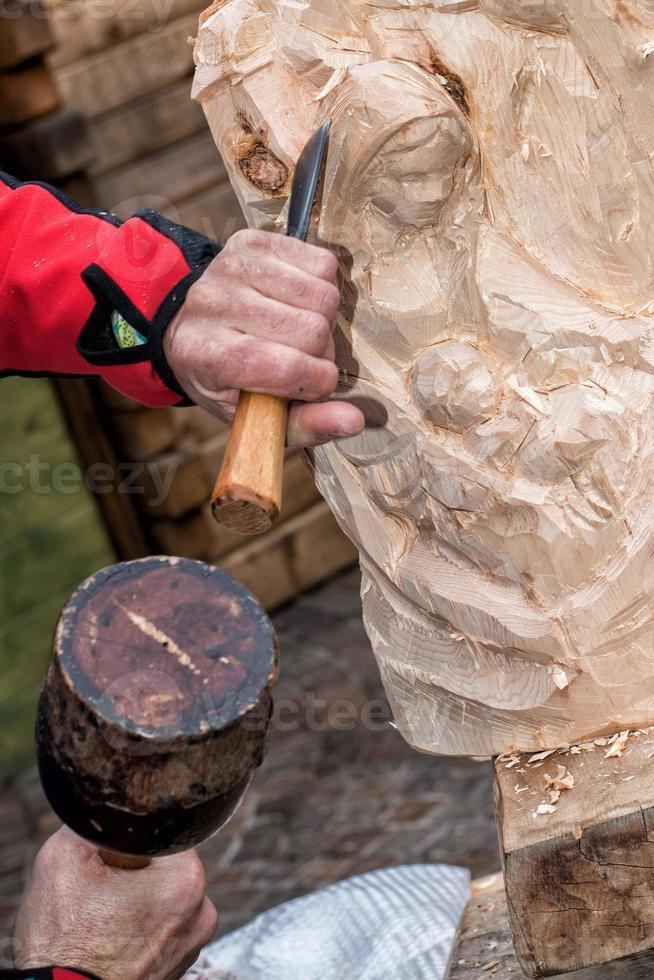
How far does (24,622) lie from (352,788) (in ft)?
4.27

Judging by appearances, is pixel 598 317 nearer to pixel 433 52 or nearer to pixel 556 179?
→ pixel 556 179

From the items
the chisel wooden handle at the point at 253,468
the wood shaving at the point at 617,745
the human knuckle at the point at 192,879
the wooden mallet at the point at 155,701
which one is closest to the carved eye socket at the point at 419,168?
the chisel wooden handle at the point at 253,468

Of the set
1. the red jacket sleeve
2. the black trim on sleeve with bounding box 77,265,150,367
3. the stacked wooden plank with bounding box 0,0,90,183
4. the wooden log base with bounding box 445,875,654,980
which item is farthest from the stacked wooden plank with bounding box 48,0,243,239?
the wooden log base with bounding box 445,875,654,980

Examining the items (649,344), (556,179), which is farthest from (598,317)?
(556,179)

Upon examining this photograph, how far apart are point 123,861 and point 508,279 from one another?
936mm

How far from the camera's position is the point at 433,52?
60.9 inches

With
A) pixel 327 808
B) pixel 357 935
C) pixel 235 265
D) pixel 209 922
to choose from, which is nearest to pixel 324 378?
pixel 235 265

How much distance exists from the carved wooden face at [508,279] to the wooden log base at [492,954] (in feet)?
1.29

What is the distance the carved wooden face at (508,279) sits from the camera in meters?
1.55

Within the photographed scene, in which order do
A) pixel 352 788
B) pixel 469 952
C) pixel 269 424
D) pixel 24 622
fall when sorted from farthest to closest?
1. pixel 24 622
2. pixel 352 788
3. pixel 469 952
4. pixel 269 424

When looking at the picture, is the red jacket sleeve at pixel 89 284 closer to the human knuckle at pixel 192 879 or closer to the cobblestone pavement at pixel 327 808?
the human knuckle at pixel 192 879

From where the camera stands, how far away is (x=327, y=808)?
355cm

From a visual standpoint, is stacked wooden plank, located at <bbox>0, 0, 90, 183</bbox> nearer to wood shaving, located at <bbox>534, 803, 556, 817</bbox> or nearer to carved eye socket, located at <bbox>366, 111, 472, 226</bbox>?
carved eye socket, located at <bbox>366, 111, 472, 226</bbox>

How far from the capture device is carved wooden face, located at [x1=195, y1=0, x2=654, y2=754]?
5.08ft
